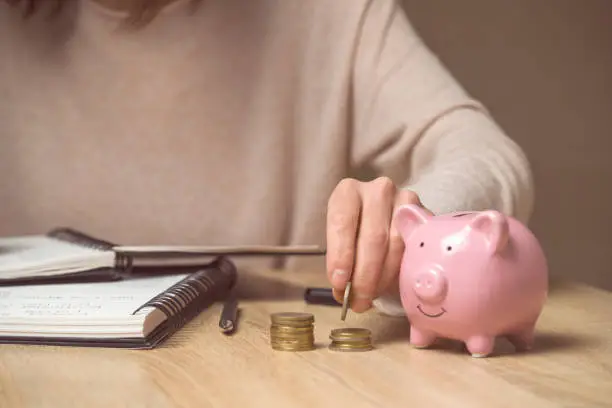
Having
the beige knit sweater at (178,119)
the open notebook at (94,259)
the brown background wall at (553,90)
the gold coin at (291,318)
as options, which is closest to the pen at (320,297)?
the open notebook at (94,259)

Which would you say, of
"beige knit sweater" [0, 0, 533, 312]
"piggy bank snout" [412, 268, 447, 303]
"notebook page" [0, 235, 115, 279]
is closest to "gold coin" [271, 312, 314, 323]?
"piggy bank snout" [412, 268, 447, 303]

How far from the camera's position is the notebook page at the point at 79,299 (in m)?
0.64

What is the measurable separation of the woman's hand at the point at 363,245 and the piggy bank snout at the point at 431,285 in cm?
5

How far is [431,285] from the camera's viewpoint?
1.84ft

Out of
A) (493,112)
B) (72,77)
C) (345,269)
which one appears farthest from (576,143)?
(345,269)

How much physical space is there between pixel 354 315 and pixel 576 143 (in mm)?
1009

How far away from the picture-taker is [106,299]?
0.69 m

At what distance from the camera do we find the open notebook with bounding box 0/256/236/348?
2.03ft

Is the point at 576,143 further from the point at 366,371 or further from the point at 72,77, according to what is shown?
the point at 366,371

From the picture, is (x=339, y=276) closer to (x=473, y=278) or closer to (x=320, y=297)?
(x=473, y=278)

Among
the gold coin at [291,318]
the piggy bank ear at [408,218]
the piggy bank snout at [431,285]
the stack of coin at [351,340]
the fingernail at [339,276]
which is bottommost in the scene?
the stack of coin at [351,340]

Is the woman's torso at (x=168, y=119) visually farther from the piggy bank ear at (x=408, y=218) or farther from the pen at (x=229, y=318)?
the piggy bank ear at (x=408, y=218)

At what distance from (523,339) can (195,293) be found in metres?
0.30

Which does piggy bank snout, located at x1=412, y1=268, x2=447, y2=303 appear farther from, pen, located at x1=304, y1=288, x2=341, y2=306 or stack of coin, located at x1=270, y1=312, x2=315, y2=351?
pen, located at x1=304, y1=288, x2=341, y2=306
